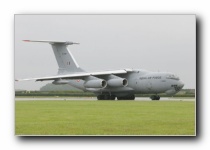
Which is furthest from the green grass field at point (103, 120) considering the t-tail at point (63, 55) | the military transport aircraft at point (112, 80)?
the t-tail at point (63, 55)

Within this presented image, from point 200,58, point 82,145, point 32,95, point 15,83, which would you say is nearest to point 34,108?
point 32,95

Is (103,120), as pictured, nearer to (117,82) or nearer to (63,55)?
(63,55)

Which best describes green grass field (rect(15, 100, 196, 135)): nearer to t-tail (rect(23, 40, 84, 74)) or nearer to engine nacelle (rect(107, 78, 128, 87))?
t-tail (rect(23, 40, 84, 74))

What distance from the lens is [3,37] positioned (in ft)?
37.4

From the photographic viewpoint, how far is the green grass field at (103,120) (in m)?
11.0

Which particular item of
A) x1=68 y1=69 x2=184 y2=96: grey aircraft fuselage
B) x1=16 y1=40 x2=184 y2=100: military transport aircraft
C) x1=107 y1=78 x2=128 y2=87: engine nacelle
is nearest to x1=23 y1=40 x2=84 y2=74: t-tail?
x1=16 y1=40 x2=184 y2=100: military transport aircraft

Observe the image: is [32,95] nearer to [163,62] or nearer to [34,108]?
[34,108]

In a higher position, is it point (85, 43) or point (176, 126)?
point (85, 43)

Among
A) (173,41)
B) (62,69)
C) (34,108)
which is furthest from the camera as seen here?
(62,69)

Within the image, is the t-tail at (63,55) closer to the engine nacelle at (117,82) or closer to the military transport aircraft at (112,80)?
the military transport aircraft at (112,80)

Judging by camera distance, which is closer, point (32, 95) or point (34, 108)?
point (32, 95)

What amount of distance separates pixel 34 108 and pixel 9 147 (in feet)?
7.85

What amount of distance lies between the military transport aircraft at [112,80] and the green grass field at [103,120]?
2.20 ft

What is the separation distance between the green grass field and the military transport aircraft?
670 mm
